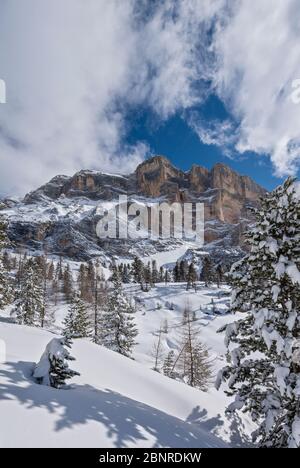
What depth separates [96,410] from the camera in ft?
19.5

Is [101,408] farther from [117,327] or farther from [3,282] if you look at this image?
[117,327]

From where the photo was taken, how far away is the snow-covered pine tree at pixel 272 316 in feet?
19.1

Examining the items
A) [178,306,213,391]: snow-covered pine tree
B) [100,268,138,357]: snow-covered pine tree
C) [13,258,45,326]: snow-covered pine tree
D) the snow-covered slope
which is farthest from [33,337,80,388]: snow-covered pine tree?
[13,258,45,326]: snow-covered pine tree

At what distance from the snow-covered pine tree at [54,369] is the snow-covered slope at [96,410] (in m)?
0.32

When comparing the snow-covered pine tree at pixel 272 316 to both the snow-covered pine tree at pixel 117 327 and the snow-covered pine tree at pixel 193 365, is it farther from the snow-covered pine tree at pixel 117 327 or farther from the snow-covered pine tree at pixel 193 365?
the snow-covered pine tree at pixel 117 327

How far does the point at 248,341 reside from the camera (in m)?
6.80

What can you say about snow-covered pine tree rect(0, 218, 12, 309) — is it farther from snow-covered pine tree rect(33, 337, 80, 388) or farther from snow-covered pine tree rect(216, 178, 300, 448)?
snow-covered pine tree rect(216, 178, 300, 448)

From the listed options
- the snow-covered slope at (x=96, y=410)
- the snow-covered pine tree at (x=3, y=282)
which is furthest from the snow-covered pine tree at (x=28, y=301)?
the snow-covered slope at (x=96, y=410)

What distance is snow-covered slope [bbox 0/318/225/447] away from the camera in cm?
469

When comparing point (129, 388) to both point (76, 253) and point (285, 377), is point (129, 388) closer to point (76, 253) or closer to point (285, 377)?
point (285, 377)

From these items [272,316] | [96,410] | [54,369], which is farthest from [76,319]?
[272,316]

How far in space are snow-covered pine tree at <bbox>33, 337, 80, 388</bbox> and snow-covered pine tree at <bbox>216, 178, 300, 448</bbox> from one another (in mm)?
4196

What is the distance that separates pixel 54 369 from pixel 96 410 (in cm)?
202
